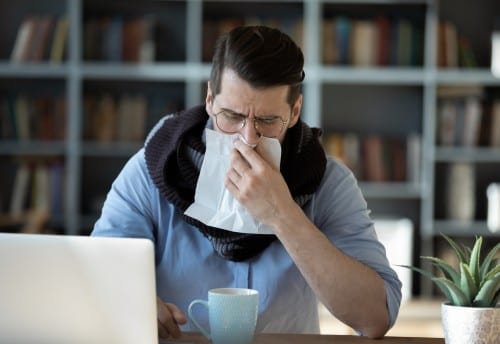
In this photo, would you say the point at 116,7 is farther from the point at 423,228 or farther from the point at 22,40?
the point at 423,228

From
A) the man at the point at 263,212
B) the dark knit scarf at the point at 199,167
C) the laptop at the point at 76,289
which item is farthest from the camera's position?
the dark knit scarf at the point at 199,167

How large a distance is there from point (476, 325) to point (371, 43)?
3716 millimetres

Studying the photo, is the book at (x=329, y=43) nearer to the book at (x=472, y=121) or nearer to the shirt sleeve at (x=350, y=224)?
the book at (x=472, y=121)

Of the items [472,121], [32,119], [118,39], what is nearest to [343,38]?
[472,121]

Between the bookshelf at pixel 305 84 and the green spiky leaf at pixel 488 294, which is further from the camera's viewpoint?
the bookshelf at pixel 305 84

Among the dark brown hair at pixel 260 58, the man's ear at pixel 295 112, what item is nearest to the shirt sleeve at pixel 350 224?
the man's ear at pixel 295 112

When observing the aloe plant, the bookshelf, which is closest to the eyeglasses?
the aloe plant

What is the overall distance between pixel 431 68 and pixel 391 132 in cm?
45

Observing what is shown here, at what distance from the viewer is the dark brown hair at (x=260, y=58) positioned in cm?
186

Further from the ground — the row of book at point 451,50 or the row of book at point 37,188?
the row of book at point 451,50

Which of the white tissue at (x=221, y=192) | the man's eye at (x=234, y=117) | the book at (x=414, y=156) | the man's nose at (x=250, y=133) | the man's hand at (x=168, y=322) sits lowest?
the book at (x=414, y=156)

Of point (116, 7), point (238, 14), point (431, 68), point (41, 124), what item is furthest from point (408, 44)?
point (41, 124)

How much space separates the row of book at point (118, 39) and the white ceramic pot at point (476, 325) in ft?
12.1

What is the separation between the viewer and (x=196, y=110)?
2.07 m
